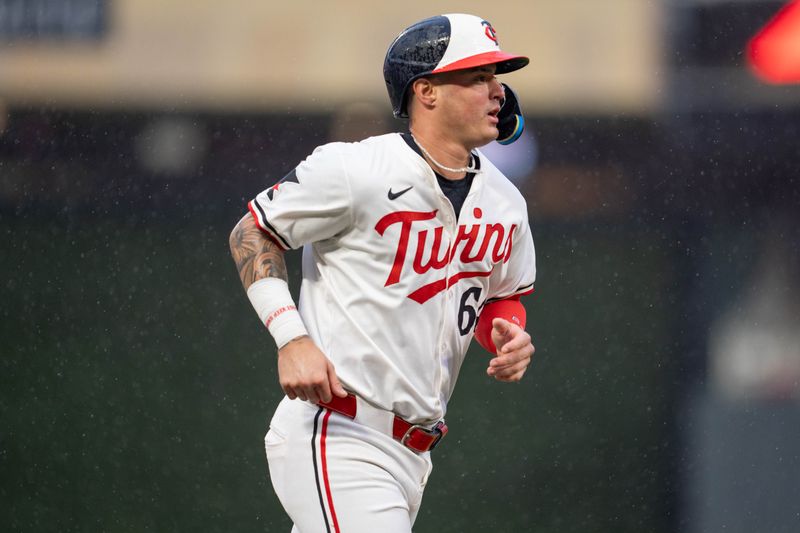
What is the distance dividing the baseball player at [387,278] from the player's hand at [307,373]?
12mm

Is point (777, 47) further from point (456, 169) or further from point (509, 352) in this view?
point (509, 352)

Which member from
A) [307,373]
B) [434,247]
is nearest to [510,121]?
[434,247]

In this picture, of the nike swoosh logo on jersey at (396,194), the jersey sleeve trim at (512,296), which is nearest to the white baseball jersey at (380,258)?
the nike swoosh logo on jersey at (396,194)

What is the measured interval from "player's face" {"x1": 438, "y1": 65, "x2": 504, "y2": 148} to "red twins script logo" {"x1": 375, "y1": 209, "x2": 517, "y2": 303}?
153 millimetres

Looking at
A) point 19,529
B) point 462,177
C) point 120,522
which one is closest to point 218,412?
point 120,522

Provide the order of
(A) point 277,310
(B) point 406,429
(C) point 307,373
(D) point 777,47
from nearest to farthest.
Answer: (C) point 307,373, (A) point 277,310, (B) point 406,429, (D) point 777,47

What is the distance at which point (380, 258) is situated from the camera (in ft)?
6.86

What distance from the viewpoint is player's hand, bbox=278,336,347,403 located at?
1893 mm

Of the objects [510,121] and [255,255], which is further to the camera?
[510,121]

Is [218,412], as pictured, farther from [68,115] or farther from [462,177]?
[462,177]

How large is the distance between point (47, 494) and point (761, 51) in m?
3.34

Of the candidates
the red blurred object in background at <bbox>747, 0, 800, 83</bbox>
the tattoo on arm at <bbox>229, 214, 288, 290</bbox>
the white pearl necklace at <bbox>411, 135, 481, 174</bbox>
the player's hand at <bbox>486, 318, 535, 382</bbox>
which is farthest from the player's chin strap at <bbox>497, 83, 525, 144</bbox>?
the red blurred object in background at <bbox>747, 0, 800, 83</bbox>

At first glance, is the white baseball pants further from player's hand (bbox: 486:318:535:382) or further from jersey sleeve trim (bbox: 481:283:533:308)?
jersey sleeve trim (bbox: 481:283:533:308)

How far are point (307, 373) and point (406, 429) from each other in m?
A: 0.30
